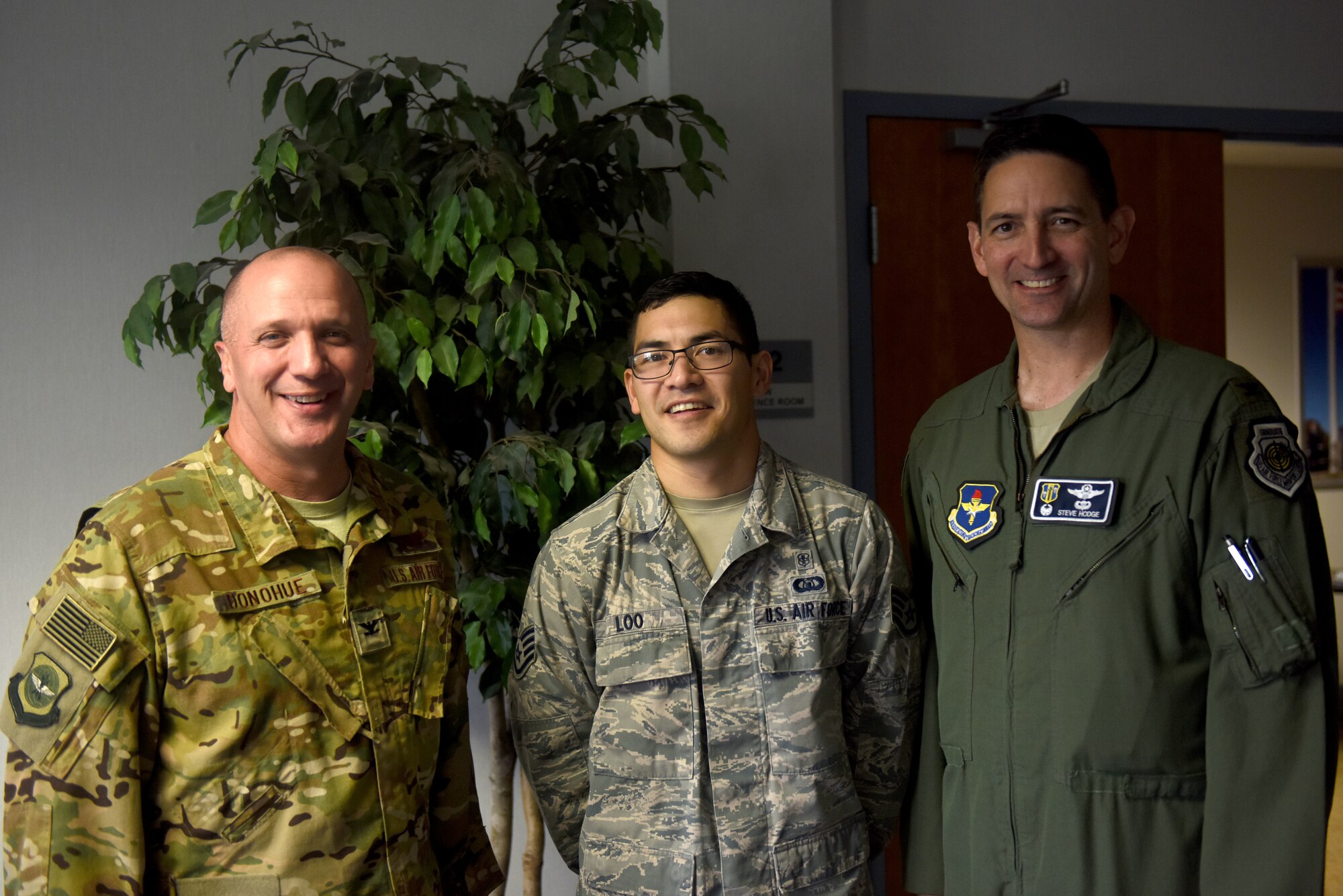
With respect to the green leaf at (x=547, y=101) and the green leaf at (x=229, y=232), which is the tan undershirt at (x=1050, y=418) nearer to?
the green leaf at (x=547, y=101)

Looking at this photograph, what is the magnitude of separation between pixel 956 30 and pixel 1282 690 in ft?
6.96

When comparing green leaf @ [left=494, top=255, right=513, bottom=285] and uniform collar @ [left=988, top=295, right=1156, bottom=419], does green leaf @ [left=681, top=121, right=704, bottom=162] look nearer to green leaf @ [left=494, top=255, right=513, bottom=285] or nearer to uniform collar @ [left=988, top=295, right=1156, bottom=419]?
green leaf @ [left=494, top=255, right=513, bottom=285]

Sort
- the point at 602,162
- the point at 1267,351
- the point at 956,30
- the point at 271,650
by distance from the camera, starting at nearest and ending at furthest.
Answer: the point at 271,650 < the point at 602,162 < the point at 956,30 < the point at 1267,351

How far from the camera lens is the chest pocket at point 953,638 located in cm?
159

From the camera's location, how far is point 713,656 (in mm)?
1571

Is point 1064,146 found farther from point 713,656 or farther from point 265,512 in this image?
point 265,512

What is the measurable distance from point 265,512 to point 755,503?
0.69 meters

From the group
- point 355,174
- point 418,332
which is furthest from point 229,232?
point 418,332

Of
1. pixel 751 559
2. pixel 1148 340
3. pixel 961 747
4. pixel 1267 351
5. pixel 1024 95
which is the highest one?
pixel 1024 95

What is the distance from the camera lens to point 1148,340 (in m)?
1.57

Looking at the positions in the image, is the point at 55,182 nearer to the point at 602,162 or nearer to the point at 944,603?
the point at 602,162

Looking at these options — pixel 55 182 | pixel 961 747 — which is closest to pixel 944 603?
pixel 961 747

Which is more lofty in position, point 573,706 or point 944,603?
point 944,603

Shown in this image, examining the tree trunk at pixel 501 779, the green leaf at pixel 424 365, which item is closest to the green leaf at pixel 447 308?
the green leaf at pixel 424 365
